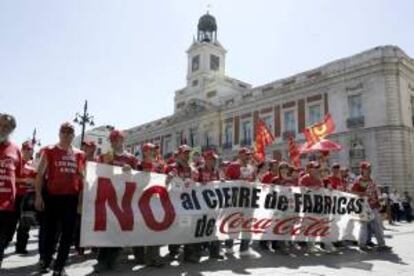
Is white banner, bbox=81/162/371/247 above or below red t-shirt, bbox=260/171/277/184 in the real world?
below

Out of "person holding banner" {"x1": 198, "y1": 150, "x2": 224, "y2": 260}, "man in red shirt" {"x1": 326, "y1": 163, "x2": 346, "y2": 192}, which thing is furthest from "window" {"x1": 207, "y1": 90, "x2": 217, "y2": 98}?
"person holding banner" {"x1": 198, "y1": 150, "x2": 224, "y2": 260}

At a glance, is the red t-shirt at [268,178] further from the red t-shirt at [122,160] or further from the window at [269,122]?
the window at [269,122]

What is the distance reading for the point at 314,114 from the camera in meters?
33.2

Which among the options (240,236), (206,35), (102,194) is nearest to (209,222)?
(240,236)

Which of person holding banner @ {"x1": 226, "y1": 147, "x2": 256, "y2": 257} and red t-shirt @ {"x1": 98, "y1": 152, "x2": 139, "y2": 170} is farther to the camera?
person holding banner @ {"x1": 226, "y1": 147, "x2": 256, "y2": 257}

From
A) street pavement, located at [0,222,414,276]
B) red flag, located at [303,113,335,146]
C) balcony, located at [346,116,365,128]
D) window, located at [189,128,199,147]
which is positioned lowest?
street pavement, located at [0,222,414,276]

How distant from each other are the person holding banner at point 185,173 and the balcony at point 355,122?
25.2m

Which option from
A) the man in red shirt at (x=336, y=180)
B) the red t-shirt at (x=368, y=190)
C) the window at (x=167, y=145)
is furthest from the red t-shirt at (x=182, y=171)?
the window at (x=167, y=145)

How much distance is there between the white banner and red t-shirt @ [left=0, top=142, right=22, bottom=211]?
37.8 inches

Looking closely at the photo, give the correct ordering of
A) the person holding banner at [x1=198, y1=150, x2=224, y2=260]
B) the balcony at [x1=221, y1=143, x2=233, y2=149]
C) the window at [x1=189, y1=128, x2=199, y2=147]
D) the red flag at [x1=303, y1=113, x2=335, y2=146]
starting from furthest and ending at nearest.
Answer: the window at [x1=189, y1=128, x2=199, y2=147]
the balcony at [x1=221, y1=143, x2=233, y2=149]
the red flag at [x1=303, y1=113, x2=335, y2=146]
the person holding banner at [x1=198, y1=150, x2=224, y2=260]

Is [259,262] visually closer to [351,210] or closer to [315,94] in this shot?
[351,210]

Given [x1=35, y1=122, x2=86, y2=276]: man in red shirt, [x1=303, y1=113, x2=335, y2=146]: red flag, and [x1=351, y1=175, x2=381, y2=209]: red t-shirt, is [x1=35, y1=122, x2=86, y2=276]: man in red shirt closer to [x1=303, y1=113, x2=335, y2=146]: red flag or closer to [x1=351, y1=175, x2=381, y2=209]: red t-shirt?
[x1=351, y1=175, x2=381, y2=209]: red t-shirt

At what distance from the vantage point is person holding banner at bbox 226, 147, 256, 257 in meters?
7.48

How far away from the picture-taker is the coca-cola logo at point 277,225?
7180 mm
